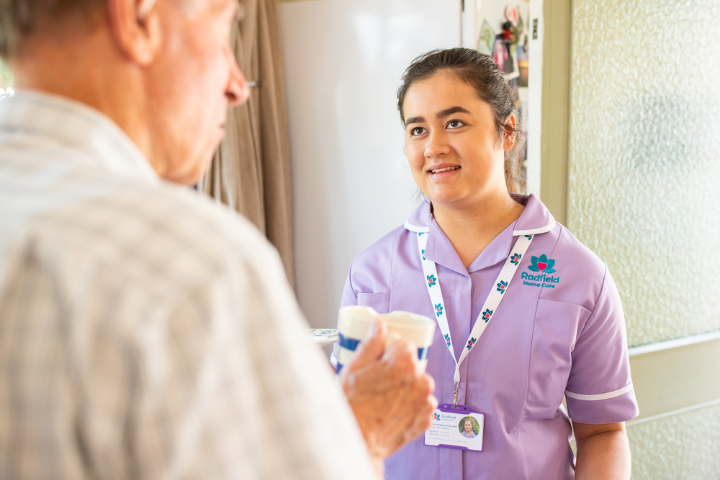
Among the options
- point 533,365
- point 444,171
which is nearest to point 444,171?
point 444,171

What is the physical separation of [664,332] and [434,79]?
141 cm

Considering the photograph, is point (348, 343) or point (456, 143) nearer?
point (348, 343)

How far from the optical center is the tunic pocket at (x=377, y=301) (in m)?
1.49

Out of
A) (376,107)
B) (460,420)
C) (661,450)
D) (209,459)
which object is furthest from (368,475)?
(661,450)

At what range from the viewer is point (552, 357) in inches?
51.0

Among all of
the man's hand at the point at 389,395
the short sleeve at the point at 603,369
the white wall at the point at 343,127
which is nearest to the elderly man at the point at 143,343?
the man's hand at the point at 389,395

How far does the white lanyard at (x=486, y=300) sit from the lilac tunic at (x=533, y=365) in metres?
0.01

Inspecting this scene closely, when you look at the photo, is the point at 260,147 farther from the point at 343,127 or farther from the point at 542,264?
the point at 542,264

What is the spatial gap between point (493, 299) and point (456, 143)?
0.39 meters

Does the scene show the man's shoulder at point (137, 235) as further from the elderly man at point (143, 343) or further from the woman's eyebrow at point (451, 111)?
the woman's eyebrow at point (451, 111)

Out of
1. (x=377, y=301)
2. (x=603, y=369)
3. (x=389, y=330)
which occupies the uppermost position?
(x=389, y=330)

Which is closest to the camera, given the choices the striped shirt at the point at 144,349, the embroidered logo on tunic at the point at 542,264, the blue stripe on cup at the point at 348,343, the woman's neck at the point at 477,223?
the striped shirt at the point at 144,349

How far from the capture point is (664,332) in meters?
2.22

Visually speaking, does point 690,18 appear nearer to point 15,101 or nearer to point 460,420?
point 460,420
